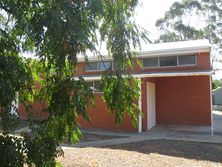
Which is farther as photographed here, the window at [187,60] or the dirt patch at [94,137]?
the window at [187,60]

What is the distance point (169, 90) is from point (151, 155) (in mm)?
9850

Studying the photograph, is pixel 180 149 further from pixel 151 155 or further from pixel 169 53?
pixel 169 53

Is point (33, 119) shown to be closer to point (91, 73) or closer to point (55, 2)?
point (55, 2)

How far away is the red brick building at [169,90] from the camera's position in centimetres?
1817

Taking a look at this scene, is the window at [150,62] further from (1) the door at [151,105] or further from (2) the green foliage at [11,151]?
(2) the green foliage at [11,151]

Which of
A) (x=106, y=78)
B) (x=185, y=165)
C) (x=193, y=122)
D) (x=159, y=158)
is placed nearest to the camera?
(x=106, y=78)

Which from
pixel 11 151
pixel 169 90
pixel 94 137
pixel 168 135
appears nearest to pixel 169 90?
pixel 169 90

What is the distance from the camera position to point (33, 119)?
5383mm

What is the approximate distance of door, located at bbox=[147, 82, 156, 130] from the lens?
18.6m

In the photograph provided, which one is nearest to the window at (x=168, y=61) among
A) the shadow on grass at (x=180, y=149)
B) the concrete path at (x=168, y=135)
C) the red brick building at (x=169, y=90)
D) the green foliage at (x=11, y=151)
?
the red brick building at (x=169, y=90)

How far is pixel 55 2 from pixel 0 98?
1.64 metres

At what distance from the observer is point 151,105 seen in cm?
1947

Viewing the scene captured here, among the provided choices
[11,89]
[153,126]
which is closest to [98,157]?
[11,89]

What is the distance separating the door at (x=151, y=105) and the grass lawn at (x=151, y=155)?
14.7 ft
